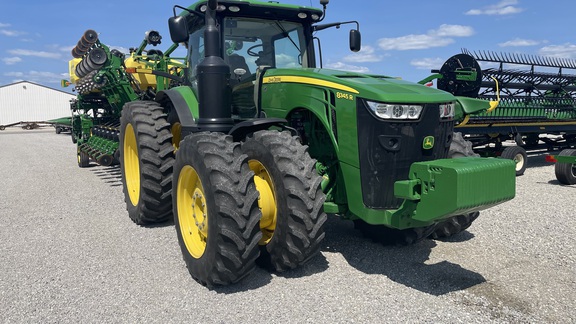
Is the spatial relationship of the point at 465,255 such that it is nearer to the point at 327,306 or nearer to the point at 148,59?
the point at 327,306

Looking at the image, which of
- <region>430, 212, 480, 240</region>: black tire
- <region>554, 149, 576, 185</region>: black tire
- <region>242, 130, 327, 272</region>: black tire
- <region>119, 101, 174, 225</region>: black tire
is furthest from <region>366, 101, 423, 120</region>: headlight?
<region>554, 149, 576, 185</region>: black tire

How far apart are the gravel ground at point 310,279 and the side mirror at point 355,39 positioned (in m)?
2.06

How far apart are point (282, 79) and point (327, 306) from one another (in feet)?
6.98

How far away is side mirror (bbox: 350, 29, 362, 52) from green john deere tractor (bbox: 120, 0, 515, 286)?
2.98 feet

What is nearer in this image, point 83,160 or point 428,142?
point 428,142

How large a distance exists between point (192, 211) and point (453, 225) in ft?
8.52

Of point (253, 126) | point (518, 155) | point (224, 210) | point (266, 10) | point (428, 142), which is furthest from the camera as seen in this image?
point (518, 155)

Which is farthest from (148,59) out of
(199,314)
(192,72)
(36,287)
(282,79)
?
(199,314)

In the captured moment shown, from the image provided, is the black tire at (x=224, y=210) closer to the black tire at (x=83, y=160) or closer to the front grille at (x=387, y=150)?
the front grille at (x=387, y=150)

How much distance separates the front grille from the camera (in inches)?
145

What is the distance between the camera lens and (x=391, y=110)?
3652 mm

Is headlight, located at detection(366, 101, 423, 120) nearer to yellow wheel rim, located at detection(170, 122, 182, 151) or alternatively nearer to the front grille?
the front grille

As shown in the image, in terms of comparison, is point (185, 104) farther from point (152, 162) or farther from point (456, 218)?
point (456, 218)

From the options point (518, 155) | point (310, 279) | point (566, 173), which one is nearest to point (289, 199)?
point (310, 279)
